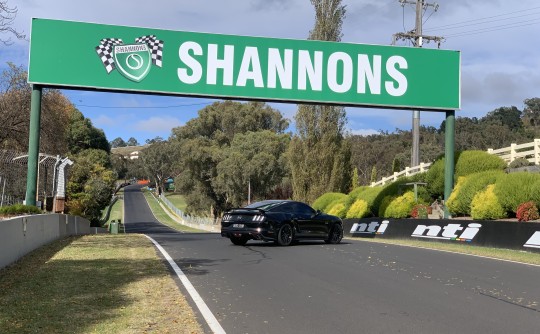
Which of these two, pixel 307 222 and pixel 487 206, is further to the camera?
pixel 487 206

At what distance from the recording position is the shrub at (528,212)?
16.3 meters

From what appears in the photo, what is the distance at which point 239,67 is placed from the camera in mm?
21484

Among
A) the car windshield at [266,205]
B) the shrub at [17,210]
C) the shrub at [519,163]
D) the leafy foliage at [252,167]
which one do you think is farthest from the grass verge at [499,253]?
the leafy foliage at [252,167]

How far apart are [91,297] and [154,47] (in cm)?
1481

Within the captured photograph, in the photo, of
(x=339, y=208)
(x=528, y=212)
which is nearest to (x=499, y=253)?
(x=528, y=212)

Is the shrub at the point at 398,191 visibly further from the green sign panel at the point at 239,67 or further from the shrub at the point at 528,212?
the shrub at the point at 528,212

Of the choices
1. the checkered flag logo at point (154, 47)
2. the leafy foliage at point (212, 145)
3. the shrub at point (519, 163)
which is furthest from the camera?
the leafy foliage at point (212, 145)

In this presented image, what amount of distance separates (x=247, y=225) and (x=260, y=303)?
326 inches

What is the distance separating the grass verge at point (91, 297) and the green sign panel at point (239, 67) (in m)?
9.89

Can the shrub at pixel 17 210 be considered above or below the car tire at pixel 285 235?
above

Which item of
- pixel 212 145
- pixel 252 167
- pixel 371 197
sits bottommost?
pixel 371 197

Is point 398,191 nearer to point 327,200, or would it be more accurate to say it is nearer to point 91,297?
Result: point 327,200

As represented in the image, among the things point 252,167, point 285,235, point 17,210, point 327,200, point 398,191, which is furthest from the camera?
point 252,167

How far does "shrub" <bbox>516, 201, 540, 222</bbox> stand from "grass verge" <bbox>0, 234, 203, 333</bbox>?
10759 mm
